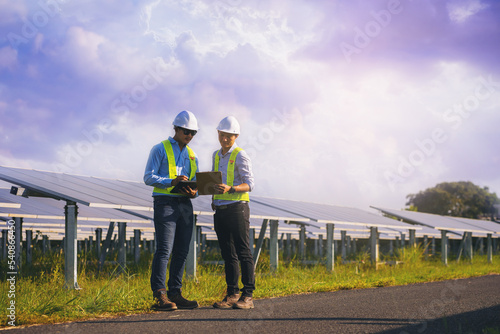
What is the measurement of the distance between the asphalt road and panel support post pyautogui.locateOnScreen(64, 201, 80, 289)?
2054 mm

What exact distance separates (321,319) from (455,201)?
61.8 m

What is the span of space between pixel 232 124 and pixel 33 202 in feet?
30.8

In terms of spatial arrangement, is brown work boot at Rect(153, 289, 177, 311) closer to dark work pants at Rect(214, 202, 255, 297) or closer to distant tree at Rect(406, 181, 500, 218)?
dark work pants at Rect(214, 202, 255, 297)

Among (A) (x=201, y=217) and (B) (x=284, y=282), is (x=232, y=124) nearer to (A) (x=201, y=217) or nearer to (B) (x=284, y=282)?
(B) (x=284, y=282)

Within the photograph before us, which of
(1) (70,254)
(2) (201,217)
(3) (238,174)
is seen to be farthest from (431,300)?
(2) (201,217)

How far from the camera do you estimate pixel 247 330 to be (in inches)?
167

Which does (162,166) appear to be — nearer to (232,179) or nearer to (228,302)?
(232,179)

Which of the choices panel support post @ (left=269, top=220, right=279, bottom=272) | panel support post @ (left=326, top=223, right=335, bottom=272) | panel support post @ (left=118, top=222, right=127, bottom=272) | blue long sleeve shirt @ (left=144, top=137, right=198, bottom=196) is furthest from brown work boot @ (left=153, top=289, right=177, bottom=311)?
panel support post @ (left=326, top=223, right=335, bottom=272)

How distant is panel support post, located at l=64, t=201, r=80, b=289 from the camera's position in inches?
261

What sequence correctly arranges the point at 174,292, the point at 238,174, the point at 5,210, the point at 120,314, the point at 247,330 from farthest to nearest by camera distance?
the point at 5,210, the point at 238,174, the point at 174,292, the point at 120,314, the point at 247,330

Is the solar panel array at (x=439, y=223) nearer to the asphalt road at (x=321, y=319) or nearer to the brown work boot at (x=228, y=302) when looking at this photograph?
the asphalt road at (x=321, y=319)

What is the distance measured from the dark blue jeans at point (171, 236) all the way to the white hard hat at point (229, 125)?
0.85m

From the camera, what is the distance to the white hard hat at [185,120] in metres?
5.39

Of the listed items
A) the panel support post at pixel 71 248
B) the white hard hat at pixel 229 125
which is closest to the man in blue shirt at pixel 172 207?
the white hard hat at pixel 229 125
